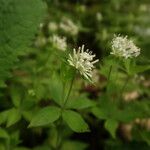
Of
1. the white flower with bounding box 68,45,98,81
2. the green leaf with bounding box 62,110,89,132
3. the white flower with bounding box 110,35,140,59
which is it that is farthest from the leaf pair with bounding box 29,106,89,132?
the white flower with bounding box 110,35,140,59

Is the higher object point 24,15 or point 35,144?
point 24,15

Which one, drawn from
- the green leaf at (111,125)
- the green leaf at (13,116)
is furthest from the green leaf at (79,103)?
the green leaf at (13,116)

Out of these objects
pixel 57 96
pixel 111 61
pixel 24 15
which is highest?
pixel 24 15

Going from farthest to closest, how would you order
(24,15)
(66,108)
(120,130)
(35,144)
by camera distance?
(120,130), (35,144), (24,15), (66,108)

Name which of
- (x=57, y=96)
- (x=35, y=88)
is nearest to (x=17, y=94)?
(x=35, y=88)

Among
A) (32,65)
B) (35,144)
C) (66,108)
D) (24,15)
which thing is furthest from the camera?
(32,65)

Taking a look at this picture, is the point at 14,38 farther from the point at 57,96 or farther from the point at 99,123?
the point at 99,123

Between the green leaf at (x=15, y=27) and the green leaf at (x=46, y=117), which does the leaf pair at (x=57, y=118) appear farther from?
the green leaf at (x=15, y=27)
